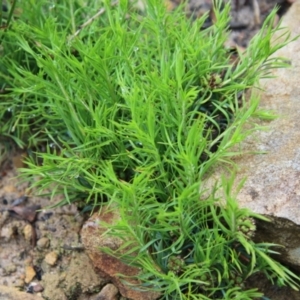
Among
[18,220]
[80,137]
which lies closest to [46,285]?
[18,220]

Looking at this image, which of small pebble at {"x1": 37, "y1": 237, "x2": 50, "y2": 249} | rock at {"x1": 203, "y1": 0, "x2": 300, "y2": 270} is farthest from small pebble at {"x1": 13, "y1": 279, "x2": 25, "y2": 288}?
rock at {"x1": 203, "y1": 0, "x2": 300, "y2": 270}

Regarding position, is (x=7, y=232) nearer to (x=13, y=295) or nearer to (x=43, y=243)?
(x=43, y=243)

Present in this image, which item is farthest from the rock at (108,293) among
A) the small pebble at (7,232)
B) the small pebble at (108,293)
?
the small pebble at (7,232)

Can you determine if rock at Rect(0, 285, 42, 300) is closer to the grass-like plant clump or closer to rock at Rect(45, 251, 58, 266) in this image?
rock at Rect(45, 251, 58, 266)

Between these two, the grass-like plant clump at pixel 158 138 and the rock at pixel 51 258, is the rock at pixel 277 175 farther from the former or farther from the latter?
the rock at pixel 51 258

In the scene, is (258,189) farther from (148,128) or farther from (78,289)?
(78,289)
